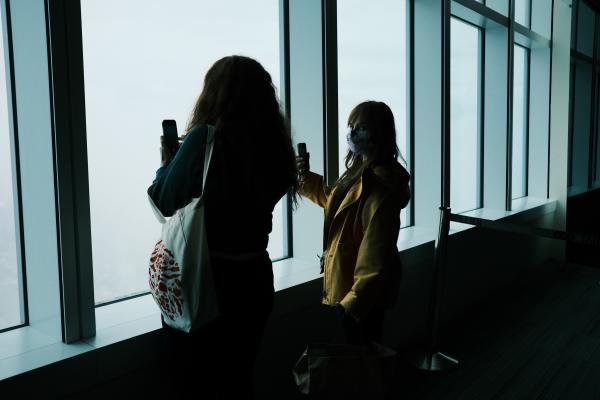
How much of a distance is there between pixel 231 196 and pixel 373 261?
0.82m

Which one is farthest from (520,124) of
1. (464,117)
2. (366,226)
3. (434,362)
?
(366,226)

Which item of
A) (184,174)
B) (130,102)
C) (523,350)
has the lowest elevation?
(523,350)

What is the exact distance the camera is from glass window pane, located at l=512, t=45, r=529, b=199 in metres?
6.72

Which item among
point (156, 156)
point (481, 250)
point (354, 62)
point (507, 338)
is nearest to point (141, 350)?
point (156, 156)

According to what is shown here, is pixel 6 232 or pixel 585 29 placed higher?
pixel 585 29

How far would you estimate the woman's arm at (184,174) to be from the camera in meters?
1.55

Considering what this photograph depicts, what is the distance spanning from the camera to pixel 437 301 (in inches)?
135

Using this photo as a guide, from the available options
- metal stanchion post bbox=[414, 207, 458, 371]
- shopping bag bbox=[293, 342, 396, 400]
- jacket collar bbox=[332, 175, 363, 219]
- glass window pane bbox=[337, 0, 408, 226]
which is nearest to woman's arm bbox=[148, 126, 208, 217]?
shopping bag bbox=[293, 342, 396, 400]

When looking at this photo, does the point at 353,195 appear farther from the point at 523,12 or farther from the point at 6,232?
the point at 523,12

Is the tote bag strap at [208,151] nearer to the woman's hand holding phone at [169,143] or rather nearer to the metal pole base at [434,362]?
the woman's hand holding phone at [169,143]

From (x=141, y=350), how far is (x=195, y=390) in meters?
0.30

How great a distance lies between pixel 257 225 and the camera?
5.76 feet

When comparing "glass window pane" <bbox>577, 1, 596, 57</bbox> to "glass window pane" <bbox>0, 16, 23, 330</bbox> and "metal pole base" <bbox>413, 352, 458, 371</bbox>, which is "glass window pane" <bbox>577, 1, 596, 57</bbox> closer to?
"metal pole base" <bbox>413, 352, 458, 371</bbox>

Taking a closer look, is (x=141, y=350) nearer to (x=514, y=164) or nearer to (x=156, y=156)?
(x=156, y=156)
